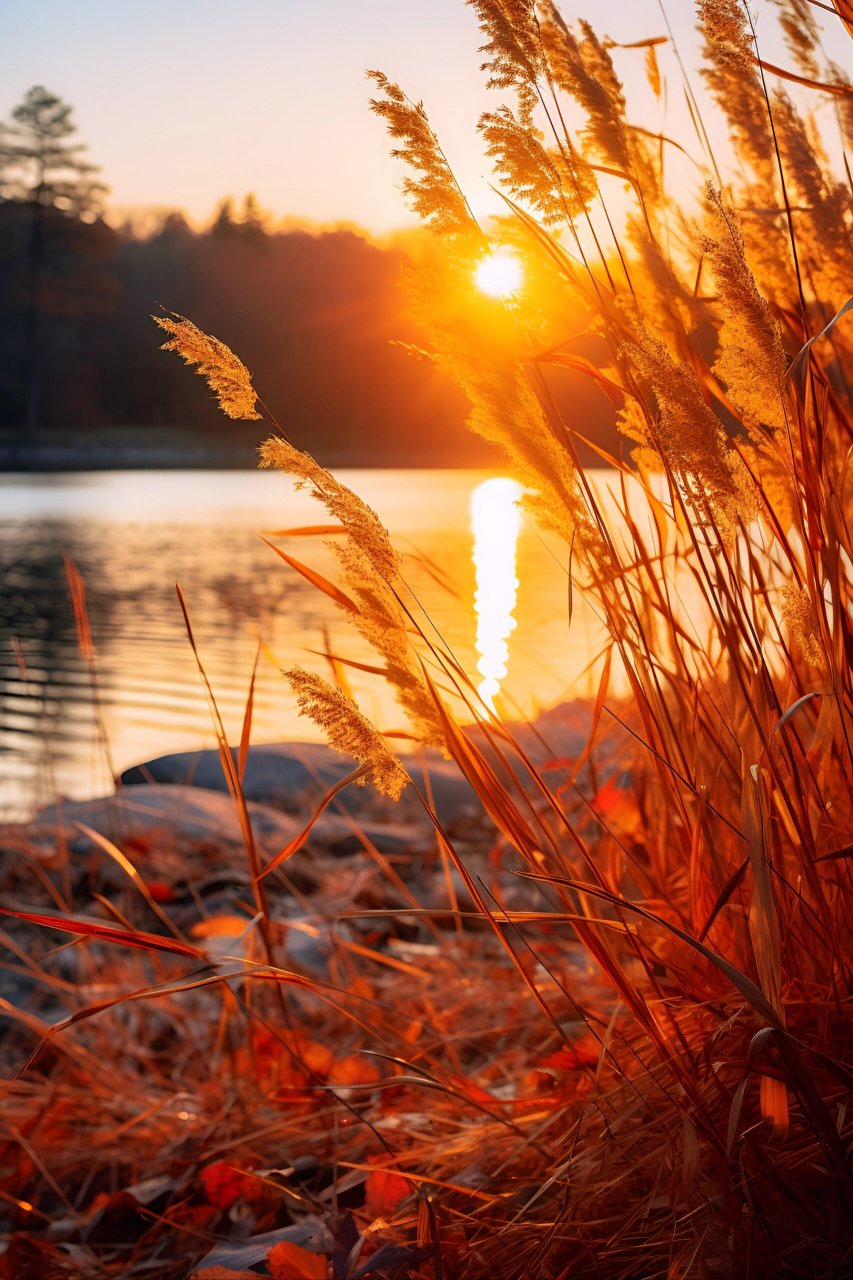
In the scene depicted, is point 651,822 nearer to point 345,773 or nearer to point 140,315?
point 345,773

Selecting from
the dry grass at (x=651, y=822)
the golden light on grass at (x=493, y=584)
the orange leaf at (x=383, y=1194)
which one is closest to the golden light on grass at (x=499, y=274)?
the dry grass at (x=651, y=822)

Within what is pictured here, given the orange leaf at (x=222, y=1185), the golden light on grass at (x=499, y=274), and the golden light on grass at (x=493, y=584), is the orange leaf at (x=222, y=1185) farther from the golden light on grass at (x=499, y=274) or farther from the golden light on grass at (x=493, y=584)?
the golden light on grass at (x=499, y=274)

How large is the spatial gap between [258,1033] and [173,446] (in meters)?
29.7

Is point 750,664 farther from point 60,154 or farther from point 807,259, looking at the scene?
point 60,154

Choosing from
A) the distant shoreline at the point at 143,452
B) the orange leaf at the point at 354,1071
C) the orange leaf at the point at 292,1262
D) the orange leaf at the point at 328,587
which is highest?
the distant shoreline at the point at 143,452

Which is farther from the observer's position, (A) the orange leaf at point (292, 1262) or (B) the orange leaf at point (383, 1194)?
(B) the orange leaf at point (383, 1194)

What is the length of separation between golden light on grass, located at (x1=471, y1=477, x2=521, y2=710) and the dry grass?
144mm

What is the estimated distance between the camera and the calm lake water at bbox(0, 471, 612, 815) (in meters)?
3.63

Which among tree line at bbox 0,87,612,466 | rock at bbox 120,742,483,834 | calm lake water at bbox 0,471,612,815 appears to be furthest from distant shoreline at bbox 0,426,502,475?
rock at bbox 120,742,483,834

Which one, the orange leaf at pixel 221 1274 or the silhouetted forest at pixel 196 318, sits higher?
the silhouetted forest at pixel 196 318

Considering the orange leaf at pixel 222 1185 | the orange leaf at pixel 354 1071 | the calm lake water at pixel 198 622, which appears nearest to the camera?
the orange leaf at pixel 222 1185

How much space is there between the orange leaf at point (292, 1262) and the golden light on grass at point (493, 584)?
1.64ft

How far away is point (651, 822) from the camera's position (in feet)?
4.33

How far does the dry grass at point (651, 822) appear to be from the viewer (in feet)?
2.55
